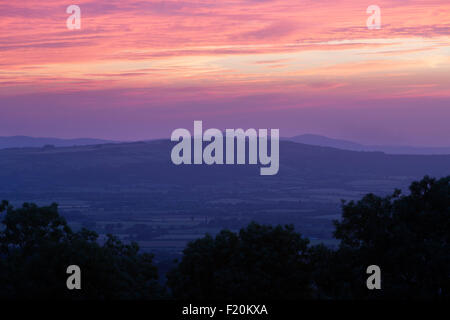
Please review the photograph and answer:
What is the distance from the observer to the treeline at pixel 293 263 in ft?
96.6

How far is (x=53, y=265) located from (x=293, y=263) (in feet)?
36.5

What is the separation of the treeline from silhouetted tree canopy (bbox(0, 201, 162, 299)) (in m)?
0.05

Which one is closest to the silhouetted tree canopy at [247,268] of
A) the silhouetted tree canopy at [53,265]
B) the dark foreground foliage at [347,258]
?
the dark foreground foliage at [347,258]

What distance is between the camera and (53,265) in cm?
3128

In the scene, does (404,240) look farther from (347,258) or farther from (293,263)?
(293,263)

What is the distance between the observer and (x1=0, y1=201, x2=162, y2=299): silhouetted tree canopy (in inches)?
1216

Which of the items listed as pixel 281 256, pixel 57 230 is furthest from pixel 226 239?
pixel 57 230

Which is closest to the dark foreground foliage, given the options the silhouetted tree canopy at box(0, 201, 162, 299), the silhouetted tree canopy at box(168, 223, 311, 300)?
the silhouetted tree canopy at box(168, 223, 311, 300)

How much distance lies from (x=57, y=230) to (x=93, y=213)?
144551 millimetres

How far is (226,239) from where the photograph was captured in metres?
34.3

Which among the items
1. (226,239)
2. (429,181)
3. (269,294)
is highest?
(429,181)

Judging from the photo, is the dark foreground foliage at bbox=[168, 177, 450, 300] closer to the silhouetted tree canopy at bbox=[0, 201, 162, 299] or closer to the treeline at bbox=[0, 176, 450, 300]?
the treeline at bbox=[0, 176, 450, 300]
